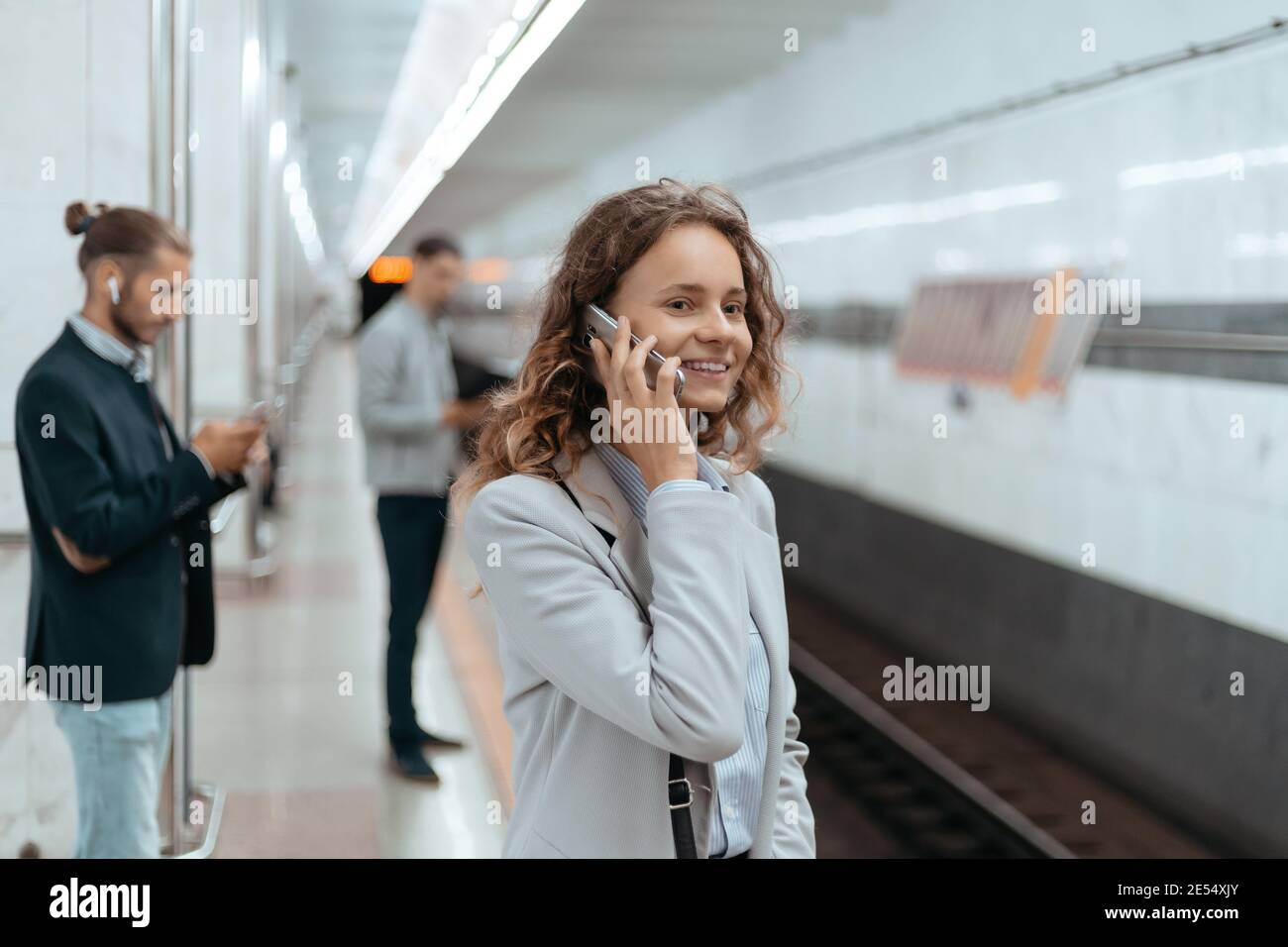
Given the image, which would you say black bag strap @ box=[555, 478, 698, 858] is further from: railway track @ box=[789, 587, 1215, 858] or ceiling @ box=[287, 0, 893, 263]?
ceiling @ box=[287, 0, 893, 263]

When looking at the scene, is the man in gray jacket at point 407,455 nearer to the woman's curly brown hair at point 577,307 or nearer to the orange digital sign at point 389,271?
the woman's curly brown hair at point 577,307

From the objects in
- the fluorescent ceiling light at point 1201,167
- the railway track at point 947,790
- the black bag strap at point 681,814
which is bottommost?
the railway track at point 947,790

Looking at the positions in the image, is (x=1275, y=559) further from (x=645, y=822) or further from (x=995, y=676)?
(x=645, y=822)

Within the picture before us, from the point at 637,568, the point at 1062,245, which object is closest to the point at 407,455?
the point at 637,568

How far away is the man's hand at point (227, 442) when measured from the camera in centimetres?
321

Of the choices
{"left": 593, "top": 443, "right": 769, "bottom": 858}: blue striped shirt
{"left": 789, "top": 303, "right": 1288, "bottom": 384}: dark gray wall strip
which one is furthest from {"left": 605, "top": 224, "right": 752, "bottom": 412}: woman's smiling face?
{"left": 789, "top": 303, "right": 1288, "bottom": 384}: dark gray wall strip

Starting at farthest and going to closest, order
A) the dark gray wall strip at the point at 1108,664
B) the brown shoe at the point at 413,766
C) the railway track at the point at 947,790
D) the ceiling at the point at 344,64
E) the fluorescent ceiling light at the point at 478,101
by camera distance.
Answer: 1. the ceiling at the point at 344,64
2. the fluorescent ceiling light at the point at 478,101
3. the railway track at the point at 947,790
4. the dark gray wall strip at the point at 1108,664
5. the brown shoe at the point at 413,766

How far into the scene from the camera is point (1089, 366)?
23.2 ft

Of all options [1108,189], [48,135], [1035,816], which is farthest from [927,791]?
[48,135]

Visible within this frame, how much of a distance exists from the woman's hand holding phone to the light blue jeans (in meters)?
1.91

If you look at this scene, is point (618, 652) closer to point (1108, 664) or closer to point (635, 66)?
point (1108, 664)

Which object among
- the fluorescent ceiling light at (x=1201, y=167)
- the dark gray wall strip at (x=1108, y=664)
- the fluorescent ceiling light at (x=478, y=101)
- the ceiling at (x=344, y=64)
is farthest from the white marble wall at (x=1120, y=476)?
the ceiling at (x=344, y=64)

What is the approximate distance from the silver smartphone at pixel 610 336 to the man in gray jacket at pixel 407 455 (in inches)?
134

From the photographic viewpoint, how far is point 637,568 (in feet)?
6.04
